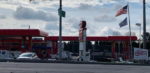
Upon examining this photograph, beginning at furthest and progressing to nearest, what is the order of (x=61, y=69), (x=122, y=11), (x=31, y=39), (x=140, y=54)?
(x=31, y=39)
(x=122, y=11)
(x=140, y=54)
(x=61, y=69)

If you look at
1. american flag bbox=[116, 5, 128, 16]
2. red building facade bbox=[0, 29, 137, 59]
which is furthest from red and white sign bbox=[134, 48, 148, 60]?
red building facade bbox=[0, 29, 137, 59]

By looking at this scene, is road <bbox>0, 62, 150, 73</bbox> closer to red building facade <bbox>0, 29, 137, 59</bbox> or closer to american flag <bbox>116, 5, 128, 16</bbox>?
american flag <bbox>116, 5, 128, 16</bbox>

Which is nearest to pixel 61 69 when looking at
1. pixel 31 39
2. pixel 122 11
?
pixel 122 11

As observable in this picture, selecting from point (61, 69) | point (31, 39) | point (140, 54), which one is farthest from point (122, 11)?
point (61, 69)

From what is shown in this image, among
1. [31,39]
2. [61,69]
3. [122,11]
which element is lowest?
[61,69]

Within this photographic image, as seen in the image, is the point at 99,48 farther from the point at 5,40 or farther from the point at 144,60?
the point at 144,60

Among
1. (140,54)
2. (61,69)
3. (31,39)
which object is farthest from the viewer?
(31,39)

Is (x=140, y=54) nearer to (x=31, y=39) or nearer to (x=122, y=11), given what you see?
(x=122, y=11)

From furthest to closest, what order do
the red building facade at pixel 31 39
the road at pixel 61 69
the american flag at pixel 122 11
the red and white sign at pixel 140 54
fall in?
the red building facade at pixel 31 39 < the american flag at pixel 122 11 < the red and white sign at pixel 140 54 < the road at pixel 61 69

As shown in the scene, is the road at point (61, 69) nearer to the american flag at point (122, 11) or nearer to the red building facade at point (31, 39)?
the american flag at point (122, 11)

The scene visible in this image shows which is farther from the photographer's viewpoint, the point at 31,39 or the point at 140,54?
the point at 31,39

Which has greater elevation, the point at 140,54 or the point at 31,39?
the point at 31,39

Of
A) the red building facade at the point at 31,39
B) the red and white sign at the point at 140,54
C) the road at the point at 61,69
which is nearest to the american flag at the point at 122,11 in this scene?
the red and white sign at the point at 140,54

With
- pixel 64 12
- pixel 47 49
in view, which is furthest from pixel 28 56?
pixel 47 49
